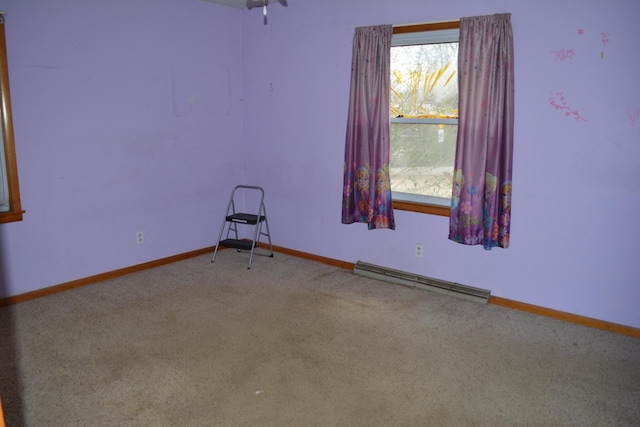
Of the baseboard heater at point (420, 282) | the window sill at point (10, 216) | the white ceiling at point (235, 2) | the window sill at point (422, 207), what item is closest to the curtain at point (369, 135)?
the window sill at point (422, 207)

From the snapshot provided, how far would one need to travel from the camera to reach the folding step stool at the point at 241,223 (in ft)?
14.2

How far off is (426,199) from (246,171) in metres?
1.94

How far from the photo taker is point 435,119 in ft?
11.9

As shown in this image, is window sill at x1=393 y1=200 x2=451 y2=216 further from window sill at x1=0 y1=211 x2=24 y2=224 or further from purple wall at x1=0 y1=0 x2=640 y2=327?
window sill at x1=0 y1=211 x2=24 y2=224

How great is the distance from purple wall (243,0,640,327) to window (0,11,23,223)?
2232 mm

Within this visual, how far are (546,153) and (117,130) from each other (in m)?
3.19

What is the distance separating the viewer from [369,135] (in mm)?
3807

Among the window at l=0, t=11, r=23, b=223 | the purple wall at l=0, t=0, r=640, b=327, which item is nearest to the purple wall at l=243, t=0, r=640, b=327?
the purple wall at l=0, t=0, r=640, b=327

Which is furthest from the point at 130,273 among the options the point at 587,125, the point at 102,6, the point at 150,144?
the point at 587,125

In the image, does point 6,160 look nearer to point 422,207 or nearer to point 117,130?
point 117,130

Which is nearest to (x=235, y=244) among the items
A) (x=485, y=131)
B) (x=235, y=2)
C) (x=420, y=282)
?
(x=420, y=282)

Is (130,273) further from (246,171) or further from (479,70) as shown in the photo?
(479,70)

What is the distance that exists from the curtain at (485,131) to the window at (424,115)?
9.4 inches

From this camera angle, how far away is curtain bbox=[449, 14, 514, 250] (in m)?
3.15
